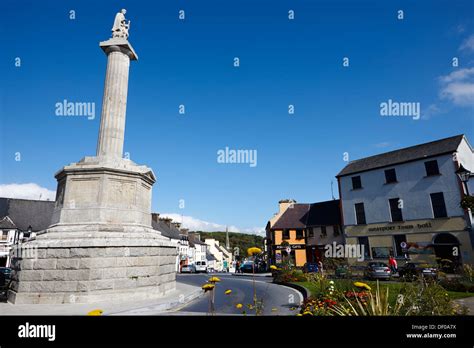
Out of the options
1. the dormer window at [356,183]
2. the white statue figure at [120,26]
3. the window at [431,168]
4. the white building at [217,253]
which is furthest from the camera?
the white building at [217,253]

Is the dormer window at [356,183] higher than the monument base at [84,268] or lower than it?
higher

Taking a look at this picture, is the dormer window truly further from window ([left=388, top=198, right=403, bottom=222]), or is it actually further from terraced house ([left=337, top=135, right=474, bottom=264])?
window ([left=388, top=198, right=403, bottom=222])

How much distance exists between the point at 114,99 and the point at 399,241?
29.2 meters

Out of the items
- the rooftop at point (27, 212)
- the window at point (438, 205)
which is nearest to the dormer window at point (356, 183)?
the window at point (438, 205)

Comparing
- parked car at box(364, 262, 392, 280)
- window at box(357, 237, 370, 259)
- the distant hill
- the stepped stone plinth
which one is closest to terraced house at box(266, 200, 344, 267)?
window at box(357, 237, 370, 259)

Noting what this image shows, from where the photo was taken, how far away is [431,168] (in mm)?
25516

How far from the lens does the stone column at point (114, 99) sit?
38.9 ft

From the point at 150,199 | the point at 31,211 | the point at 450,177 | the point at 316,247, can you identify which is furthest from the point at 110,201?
the point at 31,211

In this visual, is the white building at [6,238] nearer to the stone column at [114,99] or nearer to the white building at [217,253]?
the stone column at [114,99]

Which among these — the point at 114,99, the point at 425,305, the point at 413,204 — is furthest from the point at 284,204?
the point at 425,305

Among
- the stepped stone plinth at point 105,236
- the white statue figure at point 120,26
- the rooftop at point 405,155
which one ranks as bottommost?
the stepped stone plinth at point 105,236

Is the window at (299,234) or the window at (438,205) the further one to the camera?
the window at (299,234)

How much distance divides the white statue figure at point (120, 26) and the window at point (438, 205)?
95.5ft

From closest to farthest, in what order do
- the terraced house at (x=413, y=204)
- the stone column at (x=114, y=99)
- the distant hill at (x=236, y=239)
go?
1. the stone column at (x=114, y=99)
2. the terraced house at (x=413, y=204)
3. the distant hill at (x=236, y=239)
